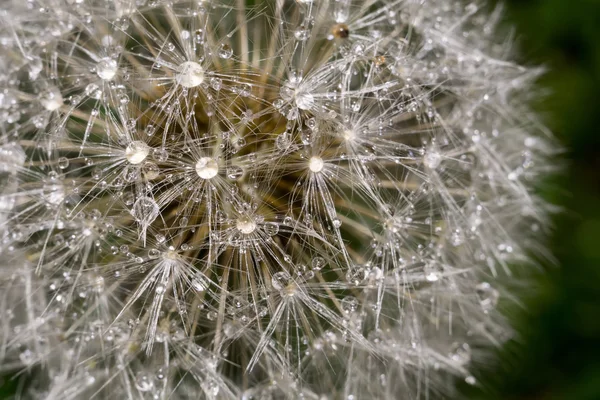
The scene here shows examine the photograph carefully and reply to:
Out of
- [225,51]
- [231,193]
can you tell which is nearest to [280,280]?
[231,193]

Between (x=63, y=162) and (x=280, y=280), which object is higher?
(x=63, y=162)

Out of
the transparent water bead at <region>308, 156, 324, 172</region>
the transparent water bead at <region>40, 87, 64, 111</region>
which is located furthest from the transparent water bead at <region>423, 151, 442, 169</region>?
the transparent water bead at <region>40, 87, 64, 111</region>

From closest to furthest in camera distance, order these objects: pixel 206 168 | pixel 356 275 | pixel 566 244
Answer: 1. pixel 206 168
2. pixel 356 275
3. pixel 566 244

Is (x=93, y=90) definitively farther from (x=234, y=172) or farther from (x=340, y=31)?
(x=340, y=31)

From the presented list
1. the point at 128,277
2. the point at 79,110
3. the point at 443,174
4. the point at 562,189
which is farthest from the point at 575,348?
the point at 79,110

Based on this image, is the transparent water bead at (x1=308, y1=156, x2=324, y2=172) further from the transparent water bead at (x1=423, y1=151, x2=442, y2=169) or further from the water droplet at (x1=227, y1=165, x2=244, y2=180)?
the transparent water bead at (x1=423, y1=151, x2=442, y2=169)

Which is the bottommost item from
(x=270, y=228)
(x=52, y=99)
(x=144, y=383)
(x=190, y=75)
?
(x=144, y=383)

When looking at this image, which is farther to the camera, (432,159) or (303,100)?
(432,159)

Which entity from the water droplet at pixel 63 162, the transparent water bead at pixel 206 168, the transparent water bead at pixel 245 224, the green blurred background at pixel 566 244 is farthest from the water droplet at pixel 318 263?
the green blurred background at pixel 566 244
